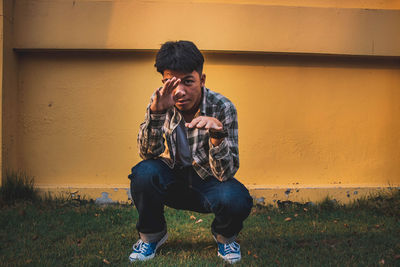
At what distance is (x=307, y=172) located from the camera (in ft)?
13.1

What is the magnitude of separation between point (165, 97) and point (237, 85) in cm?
191

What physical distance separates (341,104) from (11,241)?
3.56m

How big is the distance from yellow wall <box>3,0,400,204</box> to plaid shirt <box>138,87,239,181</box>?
153cm

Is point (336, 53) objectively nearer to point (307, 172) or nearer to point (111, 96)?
point (307, 172)

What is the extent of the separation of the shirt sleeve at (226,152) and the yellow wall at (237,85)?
5.11 feet

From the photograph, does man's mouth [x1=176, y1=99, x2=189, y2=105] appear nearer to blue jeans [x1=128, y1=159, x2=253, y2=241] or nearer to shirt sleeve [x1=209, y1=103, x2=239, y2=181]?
shirt sleeve [x1=209, y1=103, x2=239, y2=181]

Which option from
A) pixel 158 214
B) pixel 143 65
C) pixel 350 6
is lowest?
pixel 158 214

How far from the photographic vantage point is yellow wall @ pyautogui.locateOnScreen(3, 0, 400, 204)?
3799mm

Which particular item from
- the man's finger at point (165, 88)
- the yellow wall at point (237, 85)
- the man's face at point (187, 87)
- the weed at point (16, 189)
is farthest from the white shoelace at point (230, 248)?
the weed at point (16, 189)

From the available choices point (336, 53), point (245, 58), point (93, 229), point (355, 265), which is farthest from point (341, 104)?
point (93, 229)

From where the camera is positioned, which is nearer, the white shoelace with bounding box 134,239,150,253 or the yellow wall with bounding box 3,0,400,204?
the white shoelace with bounding box 134,239,150,253

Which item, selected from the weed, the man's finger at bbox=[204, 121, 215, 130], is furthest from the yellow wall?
the man's finger at bbox=[204, 121, 215, 130]

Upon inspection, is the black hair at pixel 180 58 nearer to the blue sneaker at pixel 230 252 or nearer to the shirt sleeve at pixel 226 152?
the shirt sleeve at pixel 226 152

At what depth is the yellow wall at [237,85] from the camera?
3.80m
